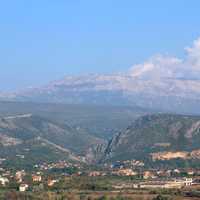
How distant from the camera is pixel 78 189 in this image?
4934 inches

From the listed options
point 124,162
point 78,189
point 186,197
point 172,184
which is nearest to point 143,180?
point 172,184

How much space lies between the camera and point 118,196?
111 metres

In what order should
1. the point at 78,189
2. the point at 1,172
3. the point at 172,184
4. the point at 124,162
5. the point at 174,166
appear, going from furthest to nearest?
1. the point at 124,162
2. the point at 174,166
3. the point at 1,172
4. the point at 172,184
5. the point at 78,189

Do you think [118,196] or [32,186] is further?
[32,186]

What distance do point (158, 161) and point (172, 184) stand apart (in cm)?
5477

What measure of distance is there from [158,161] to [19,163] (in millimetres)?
28718

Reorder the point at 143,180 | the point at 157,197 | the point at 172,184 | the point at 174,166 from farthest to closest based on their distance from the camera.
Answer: the point at 174,166 < the point at 143,180 < the point at 172,184 < the point at 157,197

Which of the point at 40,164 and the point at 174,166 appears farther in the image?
the point at 40,164

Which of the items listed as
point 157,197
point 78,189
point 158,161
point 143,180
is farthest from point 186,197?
point 158,161

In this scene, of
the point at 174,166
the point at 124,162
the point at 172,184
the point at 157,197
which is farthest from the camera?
the point at 124,162

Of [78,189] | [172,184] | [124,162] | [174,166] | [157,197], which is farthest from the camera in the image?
[124,162]

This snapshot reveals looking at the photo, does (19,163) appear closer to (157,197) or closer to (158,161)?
(158,161)

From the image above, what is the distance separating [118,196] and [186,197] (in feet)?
26.9

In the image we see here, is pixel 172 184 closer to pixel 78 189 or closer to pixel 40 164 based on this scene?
pixel 78 189
